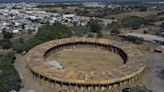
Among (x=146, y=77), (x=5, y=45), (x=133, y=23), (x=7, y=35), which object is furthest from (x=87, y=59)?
(x=133, y=23)

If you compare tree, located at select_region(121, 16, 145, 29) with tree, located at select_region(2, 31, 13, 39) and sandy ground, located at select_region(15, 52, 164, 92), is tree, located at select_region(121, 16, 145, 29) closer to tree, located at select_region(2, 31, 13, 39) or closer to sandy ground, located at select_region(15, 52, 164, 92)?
sandy ground, located at select_region(15, 52, 164, 92)

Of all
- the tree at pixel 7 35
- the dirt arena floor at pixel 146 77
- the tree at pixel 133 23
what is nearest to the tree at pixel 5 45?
the dirt arena floor at pixel 146 77

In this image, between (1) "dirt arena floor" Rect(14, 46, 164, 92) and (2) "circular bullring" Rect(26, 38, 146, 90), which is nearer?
(2) "circular bullring" Rect(26, 38, 146, 90)

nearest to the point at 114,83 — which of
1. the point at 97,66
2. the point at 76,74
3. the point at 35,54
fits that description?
the point at 76,74

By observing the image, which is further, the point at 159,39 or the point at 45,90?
the point at 159,39

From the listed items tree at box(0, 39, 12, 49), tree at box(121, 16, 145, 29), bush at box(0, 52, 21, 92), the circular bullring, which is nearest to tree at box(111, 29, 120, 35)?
tree at box(121, 16, 145, 29)

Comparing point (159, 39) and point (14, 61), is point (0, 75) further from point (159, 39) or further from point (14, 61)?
point (159, 39)

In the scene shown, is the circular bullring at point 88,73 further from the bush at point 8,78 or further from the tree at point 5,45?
the tree at point 5,45

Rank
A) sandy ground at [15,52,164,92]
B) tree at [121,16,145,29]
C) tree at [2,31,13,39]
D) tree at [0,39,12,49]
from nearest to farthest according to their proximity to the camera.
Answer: sandy ground at [15,52,164,92] → tree at [0,39,12,49] → tree at [2,31,13,39] → tree at [121,16,145,29]
